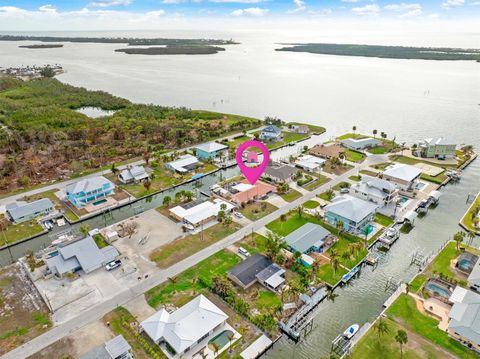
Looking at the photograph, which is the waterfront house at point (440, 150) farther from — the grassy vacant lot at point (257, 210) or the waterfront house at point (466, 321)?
the waterfront house at point (466, 321)

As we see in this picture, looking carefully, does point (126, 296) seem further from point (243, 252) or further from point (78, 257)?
point (243, 252)

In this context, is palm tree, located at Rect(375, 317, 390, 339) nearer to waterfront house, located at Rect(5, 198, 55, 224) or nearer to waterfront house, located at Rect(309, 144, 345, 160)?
waterfront house, located at Rect(309, 144, 345, 160)

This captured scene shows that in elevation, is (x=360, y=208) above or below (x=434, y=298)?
above

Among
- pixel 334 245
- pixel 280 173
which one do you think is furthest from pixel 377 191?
pixel 280 173

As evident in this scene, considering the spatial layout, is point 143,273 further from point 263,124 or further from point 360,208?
point 263,124

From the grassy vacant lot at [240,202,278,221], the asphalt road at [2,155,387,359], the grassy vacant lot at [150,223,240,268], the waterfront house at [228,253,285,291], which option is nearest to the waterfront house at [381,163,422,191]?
the asphalt road at [2,155,387,359]

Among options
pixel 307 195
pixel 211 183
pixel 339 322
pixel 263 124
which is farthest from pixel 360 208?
pixel 263 124
